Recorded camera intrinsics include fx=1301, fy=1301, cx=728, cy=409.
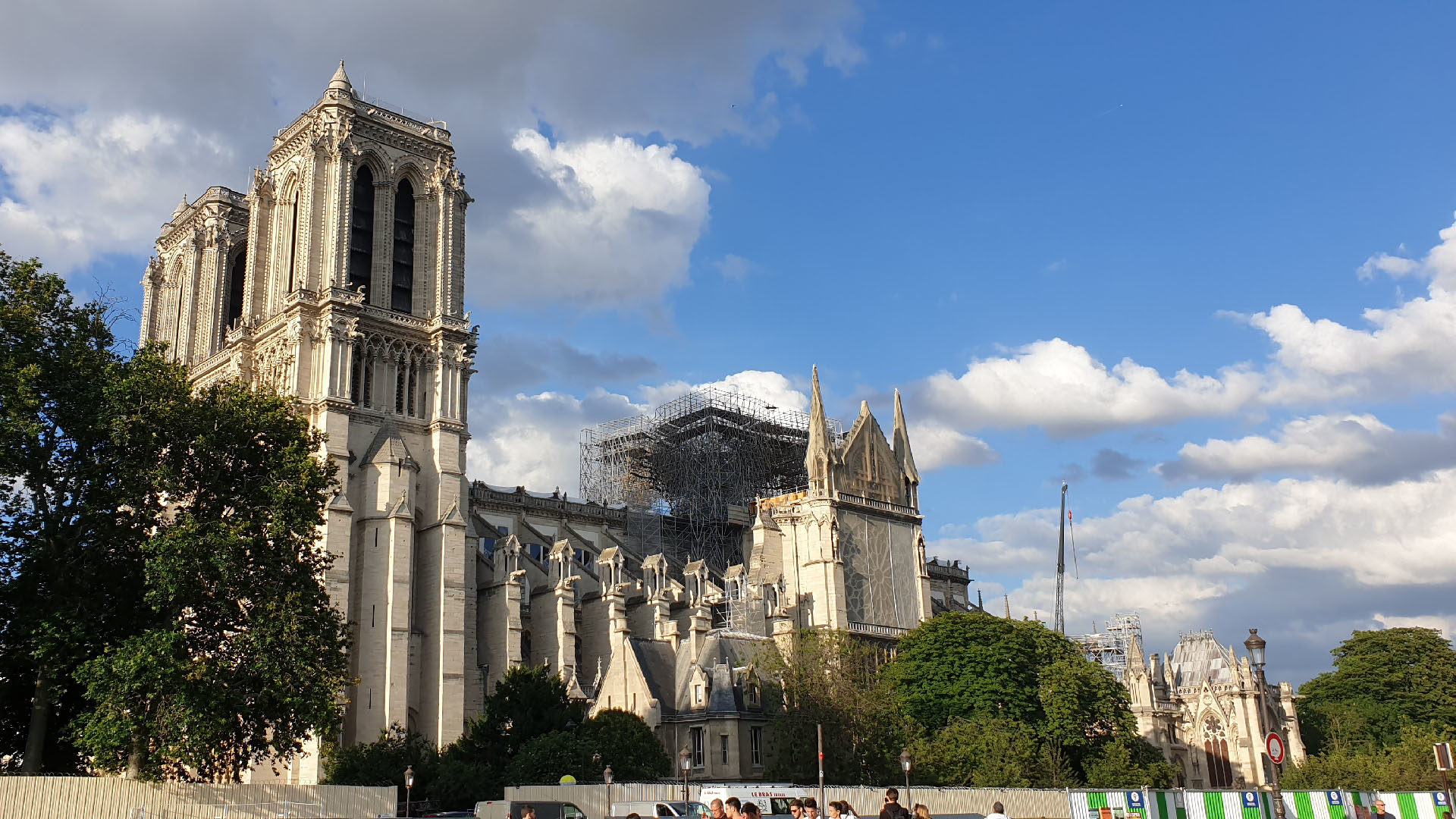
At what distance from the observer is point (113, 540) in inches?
1366

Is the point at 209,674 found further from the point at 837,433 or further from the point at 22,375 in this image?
the point at 837,433

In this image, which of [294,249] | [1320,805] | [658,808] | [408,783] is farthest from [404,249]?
[1320,805]

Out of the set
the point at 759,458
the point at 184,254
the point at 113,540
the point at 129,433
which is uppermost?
the point at 184,254

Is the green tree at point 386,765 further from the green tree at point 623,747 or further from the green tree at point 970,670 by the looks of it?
the green tree at point 970,670

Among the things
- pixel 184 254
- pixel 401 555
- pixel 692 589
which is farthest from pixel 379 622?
pixel 184 254

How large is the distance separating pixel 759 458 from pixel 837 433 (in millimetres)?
5485

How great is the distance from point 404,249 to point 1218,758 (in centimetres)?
5701

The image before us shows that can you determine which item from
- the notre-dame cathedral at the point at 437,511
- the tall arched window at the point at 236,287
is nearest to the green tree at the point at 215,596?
the notre-dame cathedral at the point at 437,511

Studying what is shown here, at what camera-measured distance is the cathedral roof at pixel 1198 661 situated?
289ft

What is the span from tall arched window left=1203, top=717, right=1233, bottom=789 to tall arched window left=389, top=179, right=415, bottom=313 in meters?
54.7

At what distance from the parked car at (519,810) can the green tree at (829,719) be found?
50.8ft

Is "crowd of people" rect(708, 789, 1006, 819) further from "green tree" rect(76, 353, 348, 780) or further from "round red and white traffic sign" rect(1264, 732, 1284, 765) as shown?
"green tree" rect(76, 353, 348, 780)

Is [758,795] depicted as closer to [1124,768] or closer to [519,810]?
[519,810]

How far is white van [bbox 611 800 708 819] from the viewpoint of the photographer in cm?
3612
